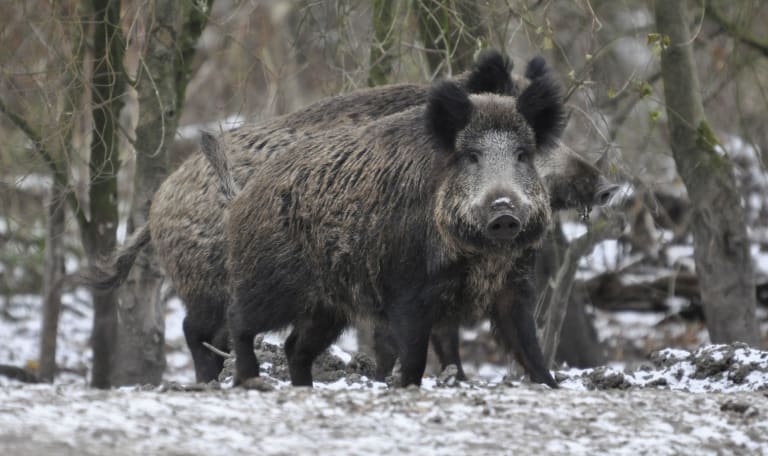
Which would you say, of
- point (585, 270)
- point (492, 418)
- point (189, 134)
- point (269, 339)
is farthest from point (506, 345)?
point (189, 134)

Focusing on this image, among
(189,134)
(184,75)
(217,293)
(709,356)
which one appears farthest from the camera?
(189,134)

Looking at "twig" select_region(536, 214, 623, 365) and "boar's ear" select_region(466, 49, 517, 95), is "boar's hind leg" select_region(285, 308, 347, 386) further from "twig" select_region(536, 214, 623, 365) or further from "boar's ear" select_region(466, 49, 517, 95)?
"twig" select_region(536, 214, 623, 365)

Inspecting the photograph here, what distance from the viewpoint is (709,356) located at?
7113 mm

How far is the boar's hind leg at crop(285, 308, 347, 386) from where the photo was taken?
718cm

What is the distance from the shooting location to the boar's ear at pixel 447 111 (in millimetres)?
6270

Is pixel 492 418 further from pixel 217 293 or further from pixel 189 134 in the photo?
pixel 189 134

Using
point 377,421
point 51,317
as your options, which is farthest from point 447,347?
point 377,421

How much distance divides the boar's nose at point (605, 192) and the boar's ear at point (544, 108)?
0.82 metres

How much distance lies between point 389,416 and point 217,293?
3140 mm

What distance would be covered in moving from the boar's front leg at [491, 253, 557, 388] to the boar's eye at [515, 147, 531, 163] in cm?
52

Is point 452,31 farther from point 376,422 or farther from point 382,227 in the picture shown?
point 376,422

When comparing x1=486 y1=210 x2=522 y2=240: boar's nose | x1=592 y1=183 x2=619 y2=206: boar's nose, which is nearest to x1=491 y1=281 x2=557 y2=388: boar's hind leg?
x1=486 y1=210 x2=522 y2=240: boar's nose

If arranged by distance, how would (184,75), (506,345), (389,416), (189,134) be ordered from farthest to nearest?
(189,134) < (184,75) < (506,345) < (389,416)

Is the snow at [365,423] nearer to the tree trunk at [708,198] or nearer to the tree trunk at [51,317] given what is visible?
the tree trunk at [708,198]
